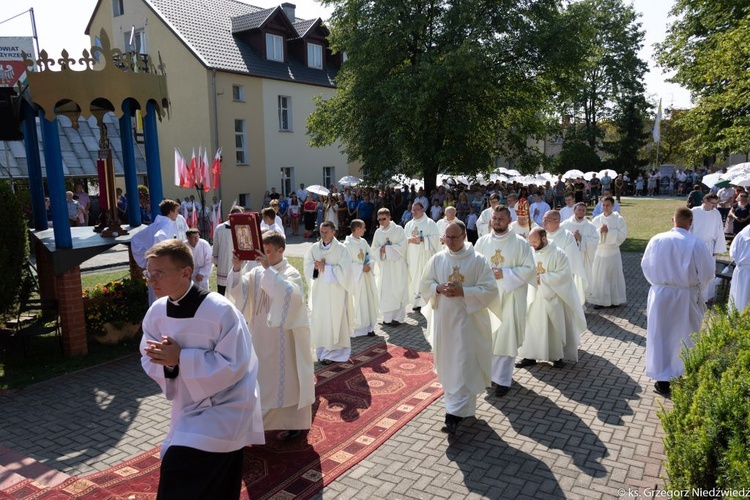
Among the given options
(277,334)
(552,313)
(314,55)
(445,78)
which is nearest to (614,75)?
(314,55)

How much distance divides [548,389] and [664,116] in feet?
190

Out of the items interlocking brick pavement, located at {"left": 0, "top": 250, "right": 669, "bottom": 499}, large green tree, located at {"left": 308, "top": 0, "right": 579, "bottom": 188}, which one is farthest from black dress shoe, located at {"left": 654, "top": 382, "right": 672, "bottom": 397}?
large green tree, located at {"left": 308, "top": 0, "right": 579, "bottom": 188}

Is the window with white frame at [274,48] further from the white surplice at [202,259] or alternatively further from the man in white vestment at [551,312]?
the man in white vestment at [551,312]

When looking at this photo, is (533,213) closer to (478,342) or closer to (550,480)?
(478,342)

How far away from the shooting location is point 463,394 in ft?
19.3

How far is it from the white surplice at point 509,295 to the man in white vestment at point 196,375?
13.2ft

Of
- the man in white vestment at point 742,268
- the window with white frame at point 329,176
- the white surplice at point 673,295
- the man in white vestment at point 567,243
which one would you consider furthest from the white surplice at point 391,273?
the window with white frame at point 329,176

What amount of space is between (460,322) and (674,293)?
2.85 metres

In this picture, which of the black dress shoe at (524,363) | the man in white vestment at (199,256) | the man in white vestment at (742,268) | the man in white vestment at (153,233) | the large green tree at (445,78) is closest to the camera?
the black dress shoe at (524,363)

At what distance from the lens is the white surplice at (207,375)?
11.3 ft

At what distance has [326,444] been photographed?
18.6 ft

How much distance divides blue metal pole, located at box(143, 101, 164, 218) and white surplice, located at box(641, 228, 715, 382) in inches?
298

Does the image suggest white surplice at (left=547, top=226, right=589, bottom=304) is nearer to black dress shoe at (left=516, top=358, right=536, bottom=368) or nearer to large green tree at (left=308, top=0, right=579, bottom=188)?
black dress shoe at (left=516, top=358, right=536, bottom=368)

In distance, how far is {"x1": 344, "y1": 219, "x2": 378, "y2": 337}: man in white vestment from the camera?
960 centimetres
